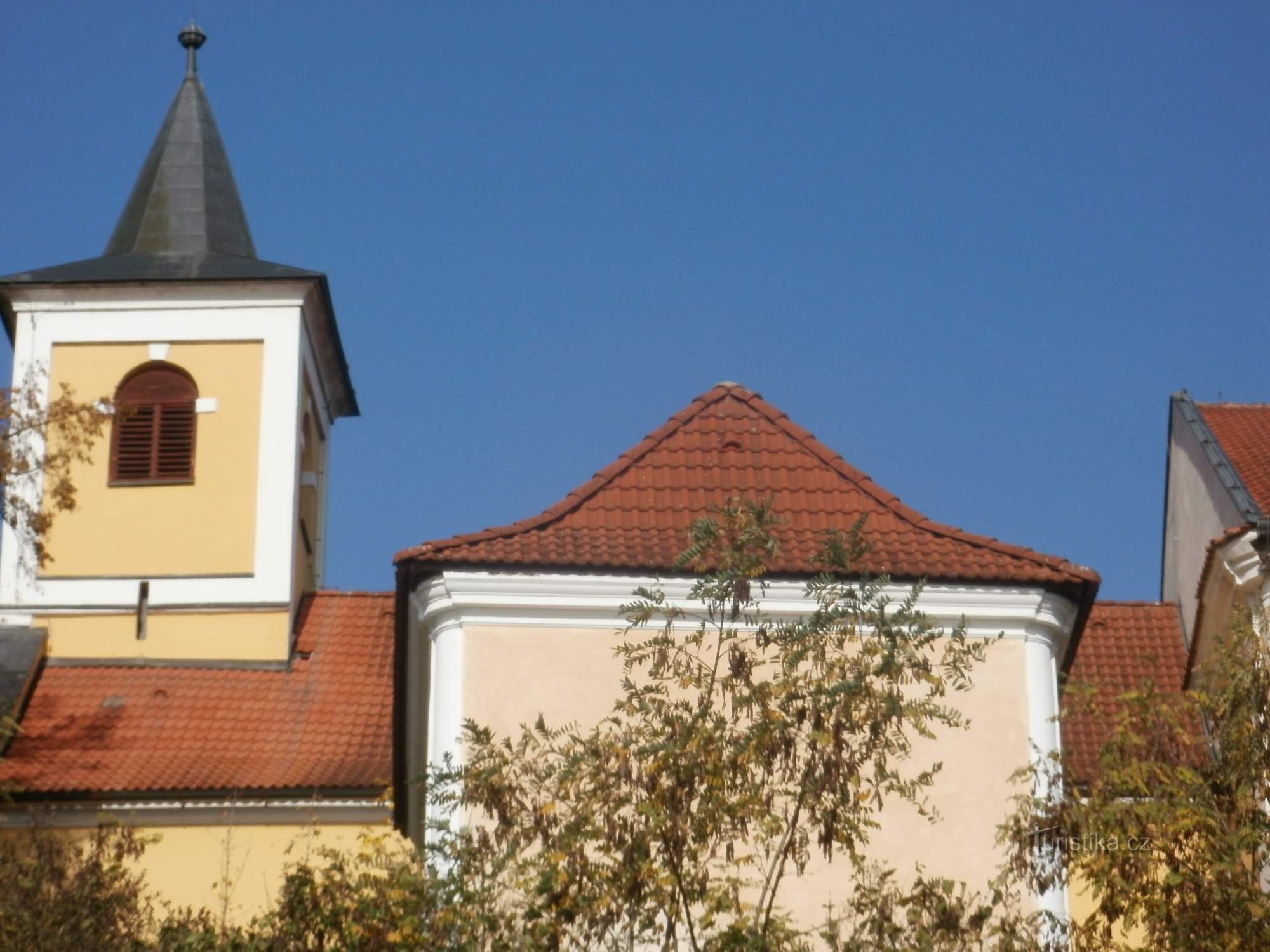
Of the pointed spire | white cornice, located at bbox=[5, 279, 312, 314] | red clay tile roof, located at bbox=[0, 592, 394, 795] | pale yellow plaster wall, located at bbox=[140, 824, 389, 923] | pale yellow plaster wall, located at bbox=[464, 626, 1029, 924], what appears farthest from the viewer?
the pointed spire

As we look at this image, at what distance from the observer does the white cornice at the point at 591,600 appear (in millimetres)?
14836

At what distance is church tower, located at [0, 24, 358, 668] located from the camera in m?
30.8

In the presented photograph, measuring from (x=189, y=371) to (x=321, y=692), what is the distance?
5514 mm

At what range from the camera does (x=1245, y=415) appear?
24.9 m

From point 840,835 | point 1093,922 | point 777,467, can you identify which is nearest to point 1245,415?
point 777,467

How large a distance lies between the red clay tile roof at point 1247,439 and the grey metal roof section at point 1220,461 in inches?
3.3

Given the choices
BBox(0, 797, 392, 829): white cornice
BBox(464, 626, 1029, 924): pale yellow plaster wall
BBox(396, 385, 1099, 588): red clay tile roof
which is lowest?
BBox(464, 626, 1029, 924): pale yellow plaster wall

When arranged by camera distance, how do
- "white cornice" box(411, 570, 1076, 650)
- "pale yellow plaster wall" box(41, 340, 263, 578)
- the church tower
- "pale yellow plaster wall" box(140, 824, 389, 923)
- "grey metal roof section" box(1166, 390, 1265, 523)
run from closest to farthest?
"white cornice" box(411, 570, 1076, 650), "grey metal roof section" box(1166, 390, 1265, 523), "pale yellow plaster wall" box(140, 824, 389, 923), the church tower, "pale yellow plaster wall" box(41, 340, 263, 578)

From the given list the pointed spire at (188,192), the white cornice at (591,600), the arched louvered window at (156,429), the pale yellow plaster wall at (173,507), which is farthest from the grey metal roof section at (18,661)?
the white cornice at (591,600)

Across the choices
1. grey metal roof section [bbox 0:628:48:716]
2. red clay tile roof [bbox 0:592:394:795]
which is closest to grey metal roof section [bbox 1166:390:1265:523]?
red clay tile roof [bbox 0:592:394:795]

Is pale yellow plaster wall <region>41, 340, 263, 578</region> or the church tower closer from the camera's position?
the church tower

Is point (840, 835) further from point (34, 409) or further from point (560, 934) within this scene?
point (34, 409)

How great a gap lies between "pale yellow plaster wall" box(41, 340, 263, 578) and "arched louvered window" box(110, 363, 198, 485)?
0.13 m

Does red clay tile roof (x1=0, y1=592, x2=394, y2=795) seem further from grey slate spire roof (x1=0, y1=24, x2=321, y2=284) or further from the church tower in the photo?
grey slate spire roof (x1=0, y1=24, x2=321, y2=284)
